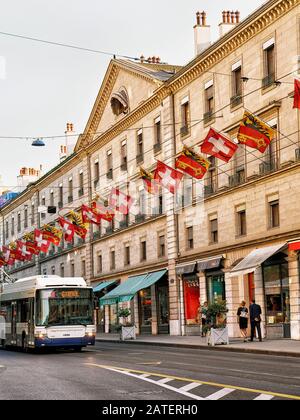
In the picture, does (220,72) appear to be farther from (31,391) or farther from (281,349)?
(31,391)

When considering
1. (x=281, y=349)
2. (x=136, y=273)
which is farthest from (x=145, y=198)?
(x=281, y=349)

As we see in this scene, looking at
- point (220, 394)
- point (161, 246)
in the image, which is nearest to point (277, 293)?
point (161, 246)

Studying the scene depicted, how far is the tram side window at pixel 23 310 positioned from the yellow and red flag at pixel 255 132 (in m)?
11.4

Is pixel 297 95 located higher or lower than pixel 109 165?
lower

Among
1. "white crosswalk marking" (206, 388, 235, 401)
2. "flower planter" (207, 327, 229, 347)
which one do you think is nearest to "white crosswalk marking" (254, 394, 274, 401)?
"white crosswalk marking" (206, 388, 235, 401)

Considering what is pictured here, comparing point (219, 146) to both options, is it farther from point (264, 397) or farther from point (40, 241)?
point (40, 241)

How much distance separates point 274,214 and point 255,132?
19.4 feet

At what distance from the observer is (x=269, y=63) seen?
37219 millimetres

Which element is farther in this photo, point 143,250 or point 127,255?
point 127,255

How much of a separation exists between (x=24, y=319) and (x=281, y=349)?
11.9 m

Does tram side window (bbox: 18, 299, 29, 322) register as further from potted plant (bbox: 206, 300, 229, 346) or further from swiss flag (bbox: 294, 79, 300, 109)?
swiss flag (bbox: 294, 79, 300, 109)

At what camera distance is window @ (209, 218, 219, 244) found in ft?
139

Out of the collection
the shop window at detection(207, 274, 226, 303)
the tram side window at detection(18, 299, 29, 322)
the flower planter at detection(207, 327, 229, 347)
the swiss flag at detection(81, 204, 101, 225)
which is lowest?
the flower planter at detection(207, 327, 229, 347)

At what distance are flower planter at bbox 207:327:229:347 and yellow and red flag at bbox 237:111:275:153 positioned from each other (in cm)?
768
